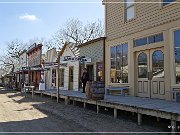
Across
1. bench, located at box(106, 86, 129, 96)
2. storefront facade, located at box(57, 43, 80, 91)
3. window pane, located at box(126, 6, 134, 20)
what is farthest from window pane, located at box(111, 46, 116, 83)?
storefront facade, located at box(57, 43, 80, 91)

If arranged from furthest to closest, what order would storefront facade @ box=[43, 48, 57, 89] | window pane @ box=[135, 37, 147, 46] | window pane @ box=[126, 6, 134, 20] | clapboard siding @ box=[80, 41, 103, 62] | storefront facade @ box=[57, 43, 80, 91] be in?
storefront facade @ box=[43, 48, 57, 89] → storefront facade @ box=[57, 43, 80, 91] → clapboard siding @ box=[80, 41, 103, 62] → window pane @ box=[126, 6, 134, 20] → window pane @ box=[135, 37, 147, 46]

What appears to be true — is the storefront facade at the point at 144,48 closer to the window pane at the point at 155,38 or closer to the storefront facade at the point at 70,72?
the window pane at the point at 155,38

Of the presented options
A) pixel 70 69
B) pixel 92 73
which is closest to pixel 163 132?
pixel 92 73

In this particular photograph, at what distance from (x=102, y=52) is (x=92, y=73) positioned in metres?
3.02

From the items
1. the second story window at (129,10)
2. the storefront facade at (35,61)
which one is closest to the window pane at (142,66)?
the second story window at (129,10)

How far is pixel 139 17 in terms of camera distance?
1386cm

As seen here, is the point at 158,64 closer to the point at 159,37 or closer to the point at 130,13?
the point at 159,37

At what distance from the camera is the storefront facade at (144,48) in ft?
38.0

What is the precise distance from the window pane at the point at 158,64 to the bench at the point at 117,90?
2288mm

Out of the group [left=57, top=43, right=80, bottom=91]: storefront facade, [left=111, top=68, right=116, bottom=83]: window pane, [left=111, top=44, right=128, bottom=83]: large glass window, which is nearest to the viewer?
[left=111, top=44, right=128, bottom=83]: large glass window

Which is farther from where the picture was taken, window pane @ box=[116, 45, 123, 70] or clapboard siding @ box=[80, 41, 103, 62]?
clapboard siding @ box=[80, 41, 103, 62]

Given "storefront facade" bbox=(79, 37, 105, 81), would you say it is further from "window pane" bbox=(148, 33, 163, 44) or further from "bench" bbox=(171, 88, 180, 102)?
"bench" bbox=(171, 88, 180, 102)

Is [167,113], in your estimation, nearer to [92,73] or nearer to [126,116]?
[126,116]

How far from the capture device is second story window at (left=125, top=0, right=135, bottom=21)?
14.6m
